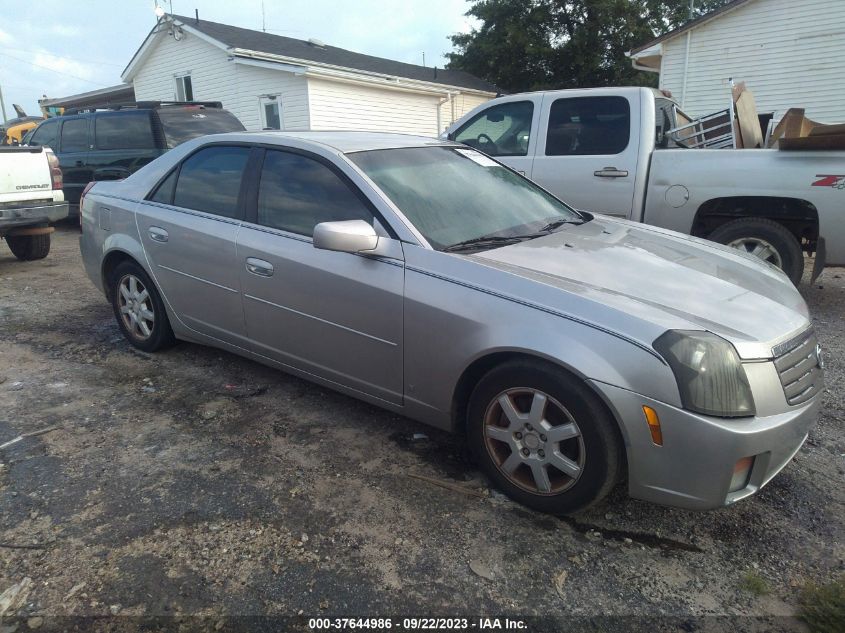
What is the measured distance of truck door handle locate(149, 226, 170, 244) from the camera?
4.02m

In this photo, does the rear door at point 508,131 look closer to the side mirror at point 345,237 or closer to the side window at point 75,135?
the side mirror at point 345,237

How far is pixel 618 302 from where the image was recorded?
2.45 m

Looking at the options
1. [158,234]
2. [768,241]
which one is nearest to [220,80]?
[158,234]

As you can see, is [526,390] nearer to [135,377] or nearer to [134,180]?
[135,377]

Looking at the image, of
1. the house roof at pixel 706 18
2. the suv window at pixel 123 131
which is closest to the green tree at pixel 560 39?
the house roof at pixel 706 18

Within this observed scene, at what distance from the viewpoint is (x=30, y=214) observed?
7246 millimetres

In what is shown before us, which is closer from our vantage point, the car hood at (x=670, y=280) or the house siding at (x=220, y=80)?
the car hood at (x=670, y=280)

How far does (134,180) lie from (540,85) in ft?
86.6

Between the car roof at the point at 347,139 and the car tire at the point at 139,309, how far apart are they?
1242mm

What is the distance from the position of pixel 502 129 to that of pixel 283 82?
1199 cm

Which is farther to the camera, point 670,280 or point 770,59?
point 770,59

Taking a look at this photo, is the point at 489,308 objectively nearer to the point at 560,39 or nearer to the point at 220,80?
the point at 220,80

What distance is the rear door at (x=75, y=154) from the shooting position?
10133 mm

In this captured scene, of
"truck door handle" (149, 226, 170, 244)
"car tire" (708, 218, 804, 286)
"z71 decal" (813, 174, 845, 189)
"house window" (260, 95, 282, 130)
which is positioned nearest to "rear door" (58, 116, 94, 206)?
"house window" (260, 95, 282, 130)
